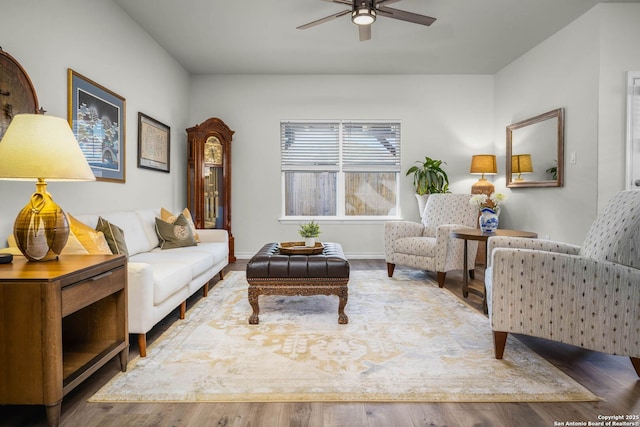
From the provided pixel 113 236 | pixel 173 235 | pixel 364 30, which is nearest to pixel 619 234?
pixel 364 30

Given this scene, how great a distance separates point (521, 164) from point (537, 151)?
369mm

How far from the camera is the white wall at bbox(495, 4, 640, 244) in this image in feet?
11.9

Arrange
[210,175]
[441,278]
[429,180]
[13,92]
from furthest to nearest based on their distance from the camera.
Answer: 1. [429,180]
2. [210,175]
3. [441,278]
4. [13,92]

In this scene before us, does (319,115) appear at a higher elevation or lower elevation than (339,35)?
lower

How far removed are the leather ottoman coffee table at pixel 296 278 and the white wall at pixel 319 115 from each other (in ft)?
9.74

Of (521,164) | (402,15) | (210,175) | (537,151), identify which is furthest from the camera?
(210,175)

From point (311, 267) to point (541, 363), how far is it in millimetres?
1525

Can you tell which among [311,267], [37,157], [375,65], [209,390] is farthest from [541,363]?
[375,65]

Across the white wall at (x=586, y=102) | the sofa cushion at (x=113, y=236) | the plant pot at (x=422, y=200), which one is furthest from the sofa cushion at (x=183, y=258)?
the white wall at (x=586, y=102)

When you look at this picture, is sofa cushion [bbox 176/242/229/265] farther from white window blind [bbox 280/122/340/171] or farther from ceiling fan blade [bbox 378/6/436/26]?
ceiling fan blade [bbox 378/6/436/26]

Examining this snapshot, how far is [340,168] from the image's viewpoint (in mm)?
5809

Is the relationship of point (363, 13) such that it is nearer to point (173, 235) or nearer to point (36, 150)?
point (36, 150)

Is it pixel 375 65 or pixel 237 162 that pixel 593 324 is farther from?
pixel 237 162

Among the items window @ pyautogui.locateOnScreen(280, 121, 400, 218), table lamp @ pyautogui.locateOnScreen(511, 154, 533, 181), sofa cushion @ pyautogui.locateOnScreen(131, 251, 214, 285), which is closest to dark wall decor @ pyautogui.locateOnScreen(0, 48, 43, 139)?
sofa cushion @ pyautogui.locateOnScreen(131, 251, 214, 285)
